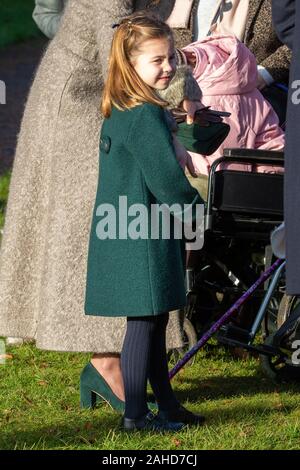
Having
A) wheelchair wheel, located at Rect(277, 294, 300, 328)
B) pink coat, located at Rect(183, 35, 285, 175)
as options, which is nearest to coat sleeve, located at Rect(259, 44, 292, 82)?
pink coat, located at Rect(183, 35, 285, 175)

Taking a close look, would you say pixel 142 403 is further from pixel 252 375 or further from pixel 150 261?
pixel 252 375

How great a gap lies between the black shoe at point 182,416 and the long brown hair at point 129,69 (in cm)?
113

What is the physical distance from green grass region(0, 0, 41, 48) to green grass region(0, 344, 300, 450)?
51.5 ft

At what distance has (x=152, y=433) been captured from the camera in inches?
191

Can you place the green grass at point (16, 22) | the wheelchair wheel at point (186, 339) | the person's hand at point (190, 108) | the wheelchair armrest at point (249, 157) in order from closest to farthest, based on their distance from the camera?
the person's hand at point (190, 108)
the wheelchair armrest at point (249, 157)
the wheelchair wheel at point (186, 339)
the green grass at point (16, 22)

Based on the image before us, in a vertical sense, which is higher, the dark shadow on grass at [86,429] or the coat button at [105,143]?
the coat button at [105,143]

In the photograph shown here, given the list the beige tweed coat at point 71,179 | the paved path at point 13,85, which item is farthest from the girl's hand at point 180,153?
the paved path at point 13,85

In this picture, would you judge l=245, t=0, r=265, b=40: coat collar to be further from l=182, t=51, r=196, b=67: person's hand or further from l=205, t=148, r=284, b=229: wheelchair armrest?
l=205, t=148, r=284, b=229: wheelchair armrest

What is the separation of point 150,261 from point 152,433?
0.63 meters

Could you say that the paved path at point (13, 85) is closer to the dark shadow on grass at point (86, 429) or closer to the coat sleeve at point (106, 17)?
the coat sleeve at point (106, 17)

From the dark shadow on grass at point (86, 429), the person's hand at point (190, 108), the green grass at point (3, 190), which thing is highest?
the person's hand at point (190, 108)

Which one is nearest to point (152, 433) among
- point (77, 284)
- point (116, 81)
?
point (77, 284)

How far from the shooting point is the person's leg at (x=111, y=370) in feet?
17.5

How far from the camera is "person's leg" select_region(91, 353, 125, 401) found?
5.35 m
